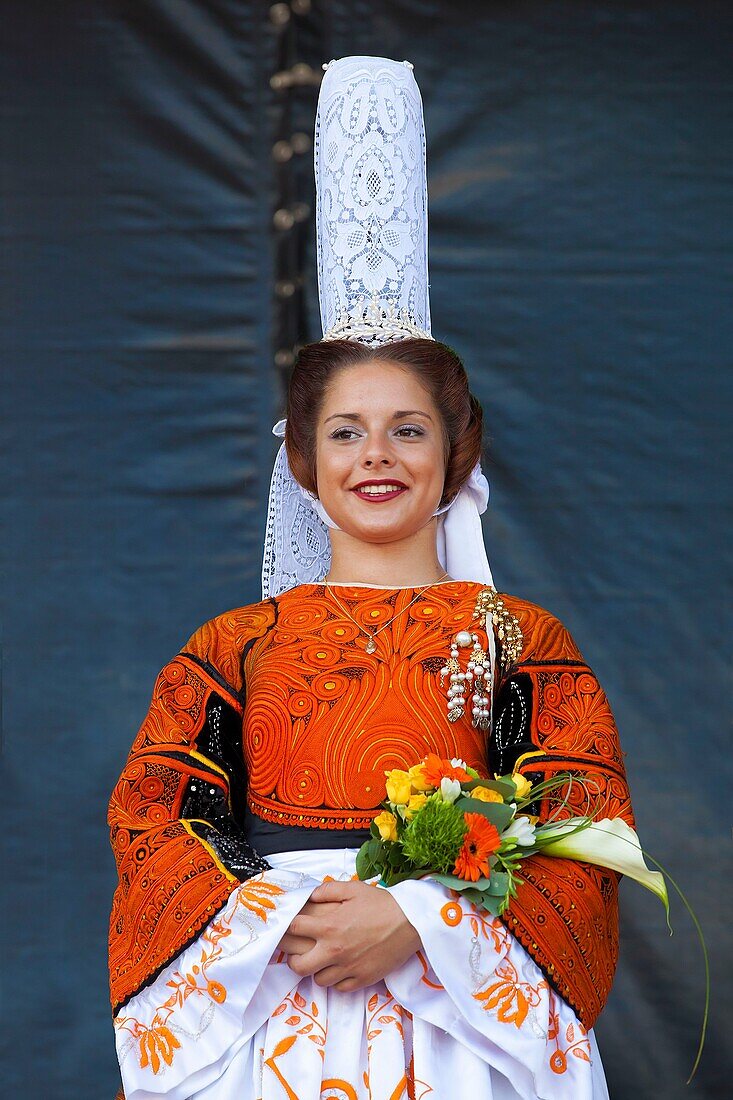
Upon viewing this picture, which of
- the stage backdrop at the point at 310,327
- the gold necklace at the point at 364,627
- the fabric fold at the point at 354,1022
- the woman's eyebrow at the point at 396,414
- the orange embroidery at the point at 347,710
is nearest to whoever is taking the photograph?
the fabric fold at the point at 354,1022

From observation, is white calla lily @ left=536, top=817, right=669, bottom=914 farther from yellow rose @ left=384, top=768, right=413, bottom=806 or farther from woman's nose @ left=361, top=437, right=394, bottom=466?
woman's nose @ left=361, top=437, right=394, bottom=466

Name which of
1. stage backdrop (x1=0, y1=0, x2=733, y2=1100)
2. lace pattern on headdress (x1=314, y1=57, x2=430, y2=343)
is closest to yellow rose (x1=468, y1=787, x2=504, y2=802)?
lace pattern on headdress (x1=314, y1=57, x2=430, y2=343)

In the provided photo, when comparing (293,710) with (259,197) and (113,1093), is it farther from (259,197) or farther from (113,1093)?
(259,197)

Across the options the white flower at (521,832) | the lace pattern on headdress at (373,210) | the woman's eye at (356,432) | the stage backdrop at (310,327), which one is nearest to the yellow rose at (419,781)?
the white flower at (521,832)

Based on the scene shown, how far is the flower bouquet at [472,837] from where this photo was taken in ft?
6.38

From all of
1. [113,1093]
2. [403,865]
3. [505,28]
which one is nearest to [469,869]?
[403,865]

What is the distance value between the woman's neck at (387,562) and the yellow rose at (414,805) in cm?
52

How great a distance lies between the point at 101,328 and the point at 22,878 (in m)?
1.16

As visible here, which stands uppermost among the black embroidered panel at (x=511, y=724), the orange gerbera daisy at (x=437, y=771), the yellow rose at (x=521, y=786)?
the black embroidered panel at (x=511, y=724)

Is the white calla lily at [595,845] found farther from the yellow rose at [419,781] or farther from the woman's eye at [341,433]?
the woman's eye at [341,433]

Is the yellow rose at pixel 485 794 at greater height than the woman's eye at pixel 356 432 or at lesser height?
lesser

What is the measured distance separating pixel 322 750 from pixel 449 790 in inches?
11.5

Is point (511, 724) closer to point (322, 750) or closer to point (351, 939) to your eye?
point (322, 750)

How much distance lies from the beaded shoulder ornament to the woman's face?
A: 187 mm
